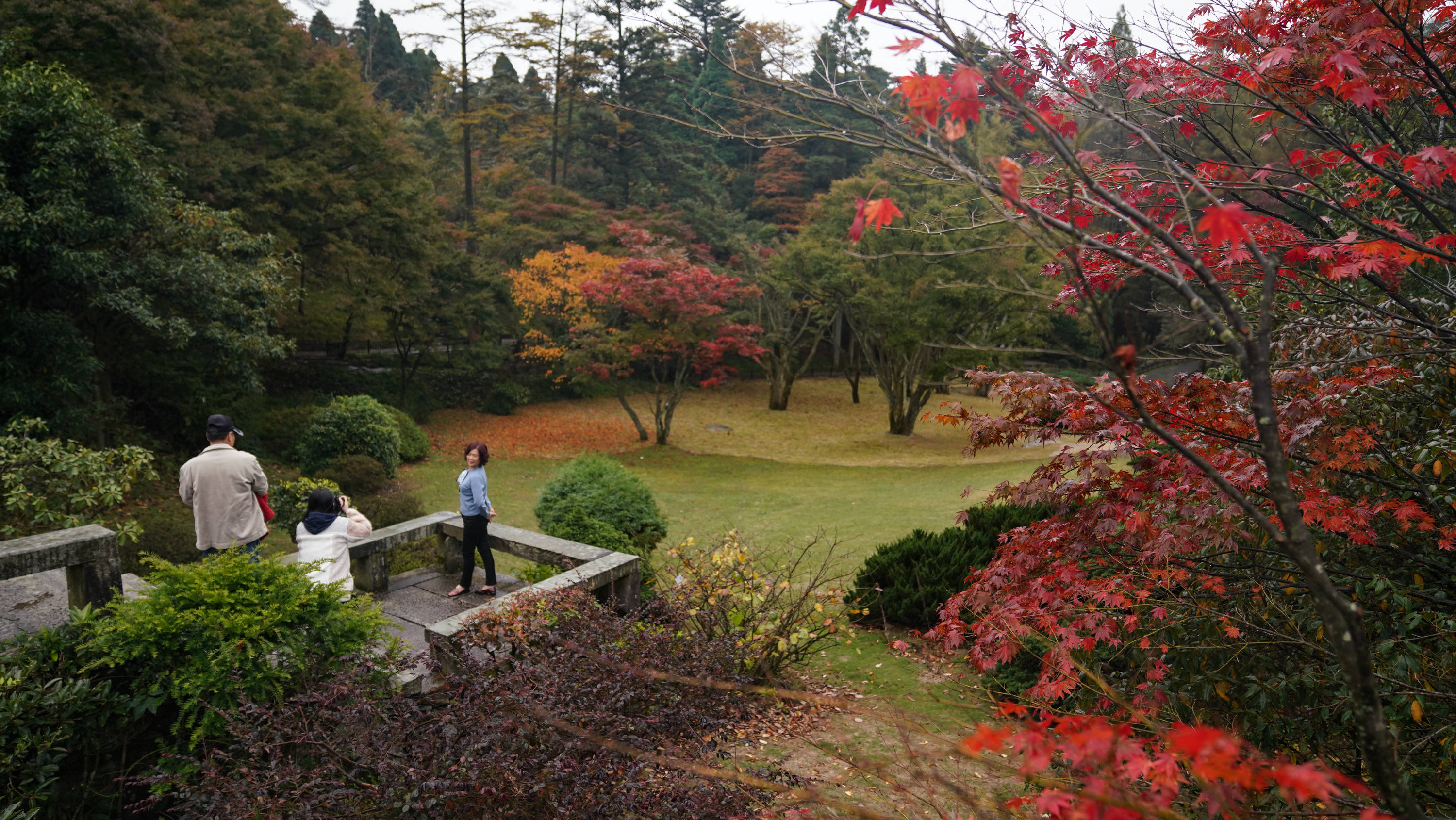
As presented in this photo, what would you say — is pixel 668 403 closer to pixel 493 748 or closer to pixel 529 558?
pixel 529 558

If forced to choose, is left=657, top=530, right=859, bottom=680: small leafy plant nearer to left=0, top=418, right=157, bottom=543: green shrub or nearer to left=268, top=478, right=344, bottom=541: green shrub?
left=0, top=418, right=157, bottom=543: green shrub

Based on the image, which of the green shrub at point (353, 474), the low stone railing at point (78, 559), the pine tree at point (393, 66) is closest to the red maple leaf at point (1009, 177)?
the low stone railing at point (78, 559)

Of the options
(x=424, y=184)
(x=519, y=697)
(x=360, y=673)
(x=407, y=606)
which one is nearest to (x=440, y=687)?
(x=360, y=673)

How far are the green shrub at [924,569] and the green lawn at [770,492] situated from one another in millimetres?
2695

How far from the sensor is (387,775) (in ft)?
10.2

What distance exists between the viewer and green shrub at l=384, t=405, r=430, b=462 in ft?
53.8

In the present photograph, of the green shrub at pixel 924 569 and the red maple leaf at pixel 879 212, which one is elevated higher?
the red maple leaf at pixel 879 212

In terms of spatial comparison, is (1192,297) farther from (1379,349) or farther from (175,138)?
(175,138)

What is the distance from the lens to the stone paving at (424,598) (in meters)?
5.67

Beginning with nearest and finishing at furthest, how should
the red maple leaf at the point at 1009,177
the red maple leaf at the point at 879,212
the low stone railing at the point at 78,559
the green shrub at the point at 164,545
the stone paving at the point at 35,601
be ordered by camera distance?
the red maple leaf at the point at 1009,177 < the red maple leaf at the point at 879,212 < the low stone railing at the point at 78,559 < the stone paving at the point at 35,601 < the green shrub at the point at 164,545

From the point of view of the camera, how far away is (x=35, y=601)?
4.82 meters

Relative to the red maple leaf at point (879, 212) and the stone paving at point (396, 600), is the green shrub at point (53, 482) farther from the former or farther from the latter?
the red maple leaf at point (879, 212)

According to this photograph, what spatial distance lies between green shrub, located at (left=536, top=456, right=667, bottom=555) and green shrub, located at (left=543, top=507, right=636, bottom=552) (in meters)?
0.07

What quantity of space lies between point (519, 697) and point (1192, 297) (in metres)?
3.01
